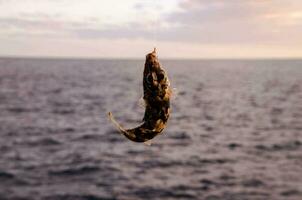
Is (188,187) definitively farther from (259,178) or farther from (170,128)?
(170,128)

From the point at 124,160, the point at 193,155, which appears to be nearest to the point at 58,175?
the point at 124,160

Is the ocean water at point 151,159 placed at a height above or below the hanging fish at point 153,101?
below

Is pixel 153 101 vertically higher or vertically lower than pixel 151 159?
higher

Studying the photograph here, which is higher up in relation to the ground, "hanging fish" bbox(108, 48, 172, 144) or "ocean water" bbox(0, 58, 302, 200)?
"hanging fish" bbox(108, 48, 172, 144)

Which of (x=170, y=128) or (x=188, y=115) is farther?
(x=188, y=115)

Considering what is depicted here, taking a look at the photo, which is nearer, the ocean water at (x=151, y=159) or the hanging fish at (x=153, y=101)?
the hanging fish at (x=153, y=101)

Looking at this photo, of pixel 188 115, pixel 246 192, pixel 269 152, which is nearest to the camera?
pixel 246 192

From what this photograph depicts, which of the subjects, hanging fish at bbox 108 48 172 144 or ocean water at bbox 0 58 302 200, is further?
ocean water at bbox 0 58 302 200

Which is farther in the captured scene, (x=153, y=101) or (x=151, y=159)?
(x=151, y=159)
